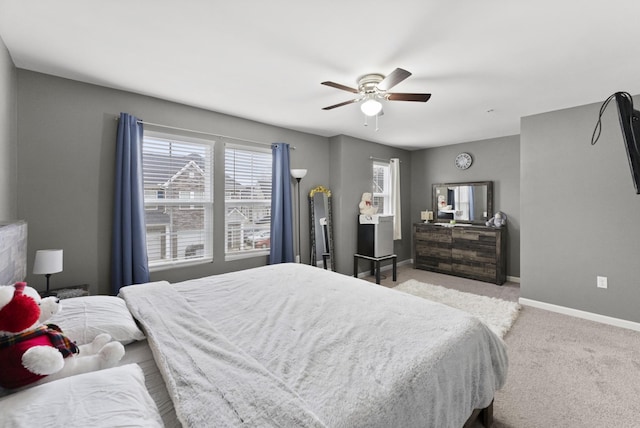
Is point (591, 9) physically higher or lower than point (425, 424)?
higher

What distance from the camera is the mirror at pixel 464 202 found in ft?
16.1

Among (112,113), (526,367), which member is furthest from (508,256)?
(112,113)

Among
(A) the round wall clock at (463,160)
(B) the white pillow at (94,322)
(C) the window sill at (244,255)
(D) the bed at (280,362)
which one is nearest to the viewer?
(D) the bed at (280,362)

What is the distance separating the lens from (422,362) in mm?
1172

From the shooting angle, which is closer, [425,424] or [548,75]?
[425,424]

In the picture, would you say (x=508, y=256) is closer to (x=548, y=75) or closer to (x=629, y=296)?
(x=629, y=296)

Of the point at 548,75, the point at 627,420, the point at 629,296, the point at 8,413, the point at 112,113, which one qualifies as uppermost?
the point at 548,75

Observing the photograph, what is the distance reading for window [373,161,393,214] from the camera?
5367 mm


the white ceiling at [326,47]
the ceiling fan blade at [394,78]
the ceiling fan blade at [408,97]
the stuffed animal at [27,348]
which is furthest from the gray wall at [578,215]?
the stuffed animal at [27,348]

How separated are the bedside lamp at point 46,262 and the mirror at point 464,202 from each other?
5.55 meters

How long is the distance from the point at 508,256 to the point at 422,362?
4523 millimetres

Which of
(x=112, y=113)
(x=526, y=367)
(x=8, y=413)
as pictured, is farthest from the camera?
(x=112, y=113)

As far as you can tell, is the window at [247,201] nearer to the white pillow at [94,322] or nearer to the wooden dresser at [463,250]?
the white pillow at [94,322]

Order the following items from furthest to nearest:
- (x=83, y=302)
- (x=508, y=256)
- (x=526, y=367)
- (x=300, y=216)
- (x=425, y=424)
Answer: (x=508, y=256)
(x=300, y=216)
(x=526, y=367)
(x=83, y=302)
(x=425, y=424)
